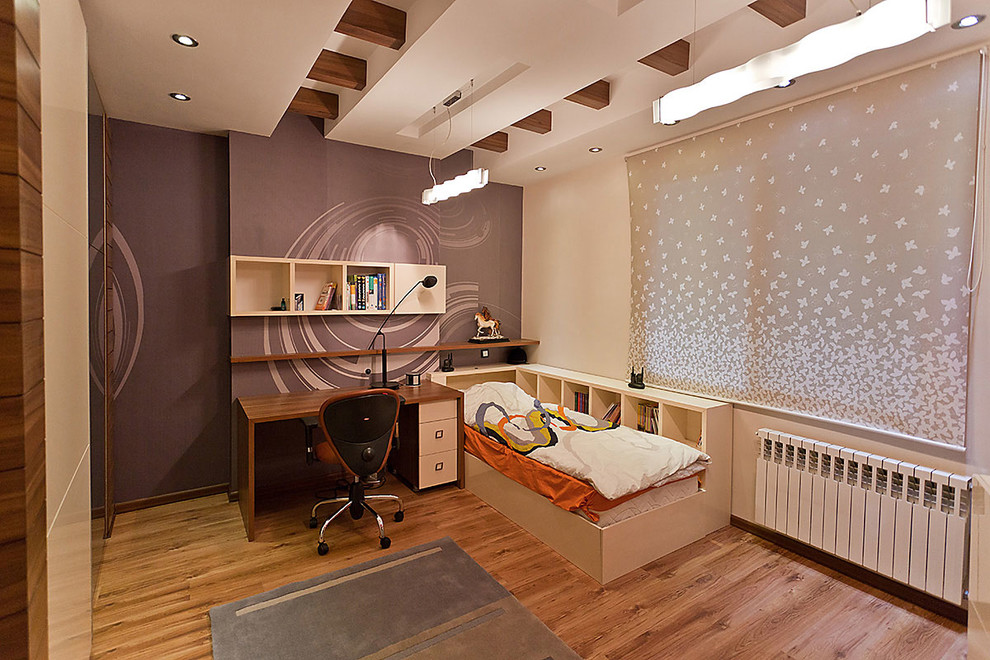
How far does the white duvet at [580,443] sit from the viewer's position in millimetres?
2684

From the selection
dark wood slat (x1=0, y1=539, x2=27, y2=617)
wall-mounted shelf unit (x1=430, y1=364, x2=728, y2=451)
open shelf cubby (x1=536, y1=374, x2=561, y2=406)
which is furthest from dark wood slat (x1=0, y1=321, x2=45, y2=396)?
open shelf cubby (x1=536, y1=374, x2=561, y2=406)

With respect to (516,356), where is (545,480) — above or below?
below

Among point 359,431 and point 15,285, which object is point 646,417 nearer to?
point 359,431

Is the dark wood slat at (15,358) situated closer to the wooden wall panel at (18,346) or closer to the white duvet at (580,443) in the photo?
the wooden wall panel at (18,346)

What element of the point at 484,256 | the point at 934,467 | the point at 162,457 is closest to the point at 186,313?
the point at 162,457

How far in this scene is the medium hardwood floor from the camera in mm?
2111

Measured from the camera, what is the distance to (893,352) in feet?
8.07

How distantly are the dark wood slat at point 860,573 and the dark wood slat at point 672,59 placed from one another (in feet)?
9.03

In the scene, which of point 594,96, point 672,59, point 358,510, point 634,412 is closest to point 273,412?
point 358,510

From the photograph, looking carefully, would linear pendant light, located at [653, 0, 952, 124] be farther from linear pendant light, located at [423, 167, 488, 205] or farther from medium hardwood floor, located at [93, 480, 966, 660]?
medium hardwood floor, located at [93, 480, 966, 660]

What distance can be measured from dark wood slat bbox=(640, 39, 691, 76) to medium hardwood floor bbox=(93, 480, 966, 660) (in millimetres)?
2733

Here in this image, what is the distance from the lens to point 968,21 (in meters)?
2.02

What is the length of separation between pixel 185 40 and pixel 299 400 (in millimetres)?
Answer: 2135

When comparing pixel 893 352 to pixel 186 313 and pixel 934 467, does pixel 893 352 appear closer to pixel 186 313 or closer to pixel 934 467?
pixel 934 467
